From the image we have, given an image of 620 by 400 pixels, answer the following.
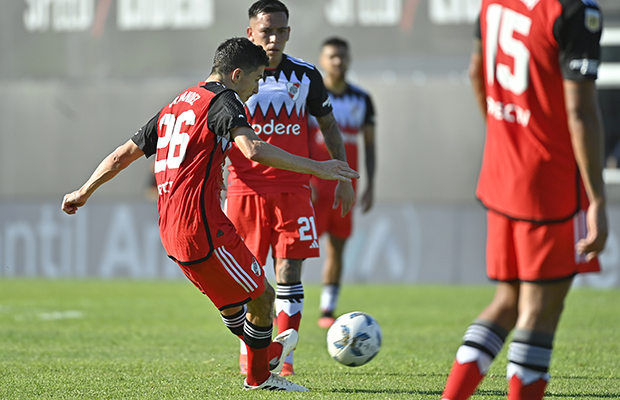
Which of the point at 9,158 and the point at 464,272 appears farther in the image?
the point at 9,158

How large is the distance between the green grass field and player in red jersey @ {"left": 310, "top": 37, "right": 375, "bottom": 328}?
0.51 m

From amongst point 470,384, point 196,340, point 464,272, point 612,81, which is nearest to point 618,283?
point 464,272

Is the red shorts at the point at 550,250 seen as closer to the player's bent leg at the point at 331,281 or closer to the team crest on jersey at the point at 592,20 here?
the team crest on jersey at the point at 592,20

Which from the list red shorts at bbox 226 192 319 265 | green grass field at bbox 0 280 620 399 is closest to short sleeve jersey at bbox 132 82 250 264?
green grass field at bbox 0 280 620 399

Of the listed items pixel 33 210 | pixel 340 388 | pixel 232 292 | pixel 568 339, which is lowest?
pixel 33 210

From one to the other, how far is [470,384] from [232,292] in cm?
152

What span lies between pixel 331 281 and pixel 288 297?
3228mm

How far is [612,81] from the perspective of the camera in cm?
1421

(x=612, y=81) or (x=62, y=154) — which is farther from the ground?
(x=612, y=81)

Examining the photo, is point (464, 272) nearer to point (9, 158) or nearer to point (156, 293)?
point (156, 293)

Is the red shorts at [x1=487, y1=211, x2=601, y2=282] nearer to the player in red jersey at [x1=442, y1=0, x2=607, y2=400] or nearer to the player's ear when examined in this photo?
the player in red jersey at [x1=442, y1=0, x2=607, y2=400]

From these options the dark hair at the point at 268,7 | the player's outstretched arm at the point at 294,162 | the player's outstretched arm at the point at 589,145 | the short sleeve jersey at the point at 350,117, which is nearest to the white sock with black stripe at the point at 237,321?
the player's outstretched arm at the point at 294,162

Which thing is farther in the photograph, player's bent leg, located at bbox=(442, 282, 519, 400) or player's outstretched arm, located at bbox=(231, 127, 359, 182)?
player's outstretched arm, located at bbox=(231, 127, 359, 182)

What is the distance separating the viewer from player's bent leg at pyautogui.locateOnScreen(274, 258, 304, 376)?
5.28 metres
